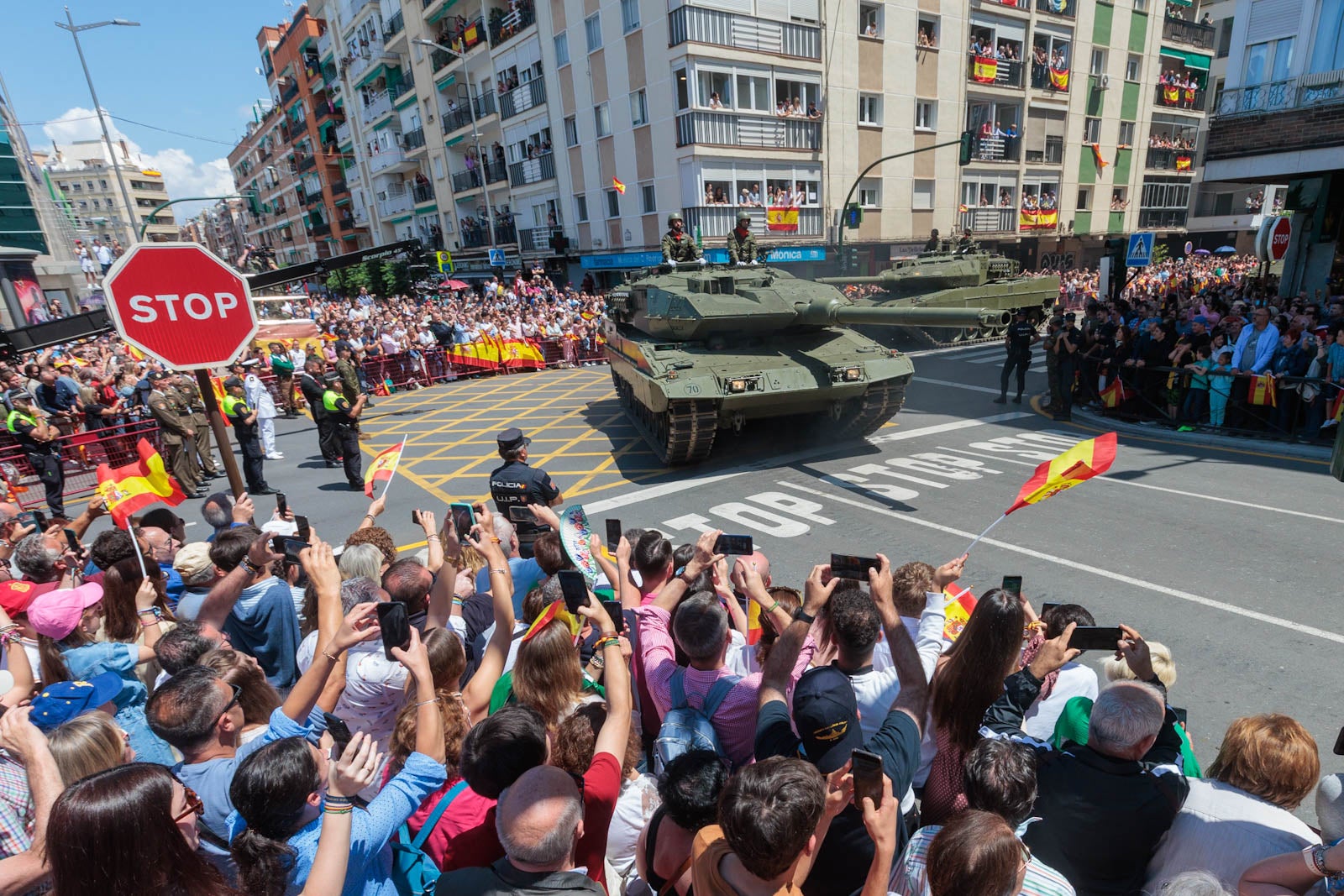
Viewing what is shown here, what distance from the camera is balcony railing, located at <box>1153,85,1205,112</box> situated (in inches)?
1283

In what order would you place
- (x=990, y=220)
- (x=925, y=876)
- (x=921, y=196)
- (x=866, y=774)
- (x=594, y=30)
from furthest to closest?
(x=990, y=220) < (x=921, y=196) < (x=594, y=30) < (x=925, y=876) < (x=866, y=774)

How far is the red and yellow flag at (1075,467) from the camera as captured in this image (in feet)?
12.9

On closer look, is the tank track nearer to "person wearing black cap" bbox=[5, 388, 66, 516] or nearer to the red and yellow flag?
the red and yellow flag

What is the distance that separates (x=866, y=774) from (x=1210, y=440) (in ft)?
36.4

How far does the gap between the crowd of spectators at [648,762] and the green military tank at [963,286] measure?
15146 millimetres

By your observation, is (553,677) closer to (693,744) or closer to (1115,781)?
(693,744)

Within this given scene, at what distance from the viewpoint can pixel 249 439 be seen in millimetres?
9664

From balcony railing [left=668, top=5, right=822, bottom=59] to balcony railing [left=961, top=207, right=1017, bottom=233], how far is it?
30.5 ft

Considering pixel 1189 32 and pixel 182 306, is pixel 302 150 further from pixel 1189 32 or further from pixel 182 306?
pixel 182 306

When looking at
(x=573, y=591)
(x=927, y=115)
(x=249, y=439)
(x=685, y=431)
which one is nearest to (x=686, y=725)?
(x=573, y=591)

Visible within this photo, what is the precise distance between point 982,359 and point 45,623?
18380mm

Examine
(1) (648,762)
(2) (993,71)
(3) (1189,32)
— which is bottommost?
(1) (648,762)

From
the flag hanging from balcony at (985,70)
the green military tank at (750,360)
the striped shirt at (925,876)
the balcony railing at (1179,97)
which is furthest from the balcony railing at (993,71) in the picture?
the striped shirt at (925,876)

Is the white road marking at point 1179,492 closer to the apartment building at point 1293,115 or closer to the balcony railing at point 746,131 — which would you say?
the apartment building at point 1293,115
